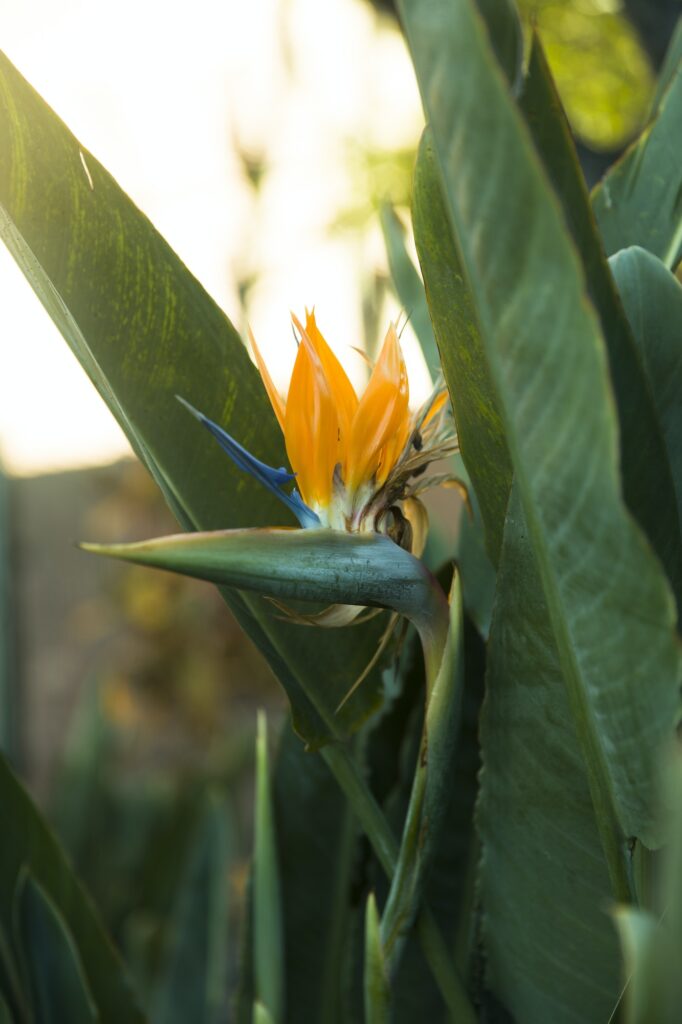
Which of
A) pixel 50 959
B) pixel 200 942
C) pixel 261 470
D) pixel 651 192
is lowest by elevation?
pixel 200 942

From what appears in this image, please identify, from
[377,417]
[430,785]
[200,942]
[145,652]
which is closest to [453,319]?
[377,417]

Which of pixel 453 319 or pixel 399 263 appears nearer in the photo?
pixel 453 319

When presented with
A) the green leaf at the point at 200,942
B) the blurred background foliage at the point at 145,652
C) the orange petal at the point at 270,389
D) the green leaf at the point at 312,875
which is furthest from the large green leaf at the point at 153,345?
the blurred background foliage at the point at 145,652

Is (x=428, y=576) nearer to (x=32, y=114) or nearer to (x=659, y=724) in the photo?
(x=659, y=724)

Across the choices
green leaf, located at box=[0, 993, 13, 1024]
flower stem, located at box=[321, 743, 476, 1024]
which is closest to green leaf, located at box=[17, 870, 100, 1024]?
green leaf, located at box=[0, 993, 13, 1024]

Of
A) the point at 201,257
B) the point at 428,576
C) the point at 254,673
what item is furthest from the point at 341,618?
the point at 201,257

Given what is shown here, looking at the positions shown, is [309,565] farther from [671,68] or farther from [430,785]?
[671,68]

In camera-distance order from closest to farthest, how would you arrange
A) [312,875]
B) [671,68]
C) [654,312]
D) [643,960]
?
[643,960], [654,312], [671,68], [312,875]

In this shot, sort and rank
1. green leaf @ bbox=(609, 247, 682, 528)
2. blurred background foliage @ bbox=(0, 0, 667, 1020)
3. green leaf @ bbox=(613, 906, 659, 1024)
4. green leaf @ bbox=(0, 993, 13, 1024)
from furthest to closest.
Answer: blurred background foliage @ bbox=(0, 0, 667, 1020)
green leaf @ bbox=(0, 993, 13, 1024)
green leaf @ bbox=(609, 247, 682, 528)
green leaf @ bbox=(613, 906, 659, 1024)

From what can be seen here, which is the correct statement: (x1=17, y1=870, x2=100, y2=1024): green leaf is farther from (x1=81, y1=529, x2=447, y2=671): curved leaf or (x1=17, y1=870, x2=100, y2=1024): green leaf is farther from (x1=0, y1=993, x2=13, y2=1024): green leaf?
(x1=81, y1=529, x2=447, y2=671): curved leaf
